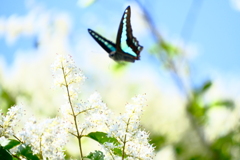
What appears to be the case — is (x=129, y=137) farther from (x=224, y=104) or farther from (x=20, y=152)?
(x=224, y=104)

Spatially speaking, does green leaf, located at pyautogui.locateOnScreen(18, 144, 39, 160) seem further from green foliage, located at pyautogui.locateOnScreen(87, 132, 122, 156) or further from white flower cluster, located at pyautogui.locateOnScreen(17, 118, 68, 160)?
green foliage, located at pyautogui.locateOnScreen(87, 132, 122, 156)

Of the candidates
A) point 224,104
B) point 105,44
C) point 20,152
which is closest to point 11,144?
point 20,152

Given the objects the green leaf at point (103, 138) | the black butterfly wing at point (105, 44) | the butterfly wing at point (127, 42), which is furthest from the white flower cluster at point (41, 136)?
the butterfly wing at point (127, 42)

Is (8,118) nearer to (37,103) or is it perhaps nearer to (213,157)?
(213,157)

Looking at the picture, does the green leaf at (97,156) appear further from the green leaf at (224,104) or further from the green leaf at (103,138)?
the green leaf at (224,104)


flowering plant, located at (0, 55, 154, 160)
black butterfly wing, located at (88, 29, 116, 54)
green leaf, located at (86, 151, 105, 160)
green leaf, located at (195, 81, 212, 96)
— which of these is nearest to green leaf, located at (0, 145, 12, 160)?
flowering plant, located at (0, 55, 154, 160)

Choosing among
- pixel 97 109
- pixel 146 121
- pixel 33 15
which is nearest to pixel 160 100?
pixel 146 121
